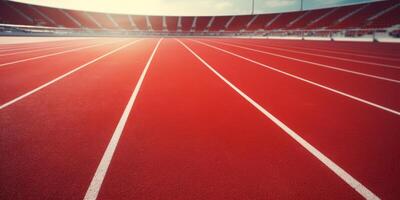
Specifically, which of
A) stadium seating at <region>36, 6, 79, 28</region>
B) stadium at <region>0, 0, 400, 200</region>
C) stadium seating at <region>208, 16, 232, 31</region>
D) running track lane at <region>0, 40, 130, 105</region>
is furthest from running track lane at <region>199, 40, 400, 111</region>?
stadium seating at <region>208, 16, 232, 31</region>

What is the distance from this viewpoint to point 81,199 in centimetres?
186

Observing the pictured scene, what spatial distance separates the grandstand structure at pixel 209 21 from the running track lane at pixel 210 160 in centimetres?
3162

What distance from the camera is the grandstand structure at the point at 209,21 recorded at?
114ft

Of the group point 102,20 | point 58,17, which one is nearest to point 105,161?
point 58,17

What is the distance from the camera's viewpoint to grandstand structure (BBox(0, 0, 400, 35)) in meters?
34.8

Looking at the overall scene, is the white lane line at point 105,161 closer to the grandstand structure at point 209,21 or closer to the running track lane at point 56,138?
the running track lane at point 56,138

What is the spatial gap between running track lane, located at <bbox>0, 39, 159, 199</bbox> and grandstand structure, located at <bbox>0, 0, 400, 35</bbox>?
32090 mm

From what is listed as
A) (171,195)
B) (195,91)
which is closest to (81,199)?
(171,195)

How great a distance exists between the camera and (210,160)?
2.48 metres

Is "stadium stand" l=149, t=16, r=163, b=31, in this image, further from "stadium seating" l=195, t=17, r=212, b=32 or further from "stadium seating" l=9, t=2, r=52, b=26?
"stadium seating" l=9, t=2, r=52, b=26

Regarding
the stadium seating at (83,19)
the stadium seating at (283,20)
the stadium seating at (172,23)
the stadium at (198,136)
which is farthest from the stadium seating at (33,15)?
the stadium at (198,136)

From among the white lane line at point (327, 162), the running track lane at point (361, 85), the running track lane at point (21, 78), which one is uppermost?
the running track lane at point (21, 78)

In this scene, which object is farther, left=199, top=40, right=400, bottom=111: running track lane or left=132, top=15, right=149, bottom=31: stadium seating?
left=132, top=15, right=149, bottom=31: stadium seating

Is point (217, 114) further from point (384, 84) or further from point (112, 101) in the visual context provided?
point (384, 84)
